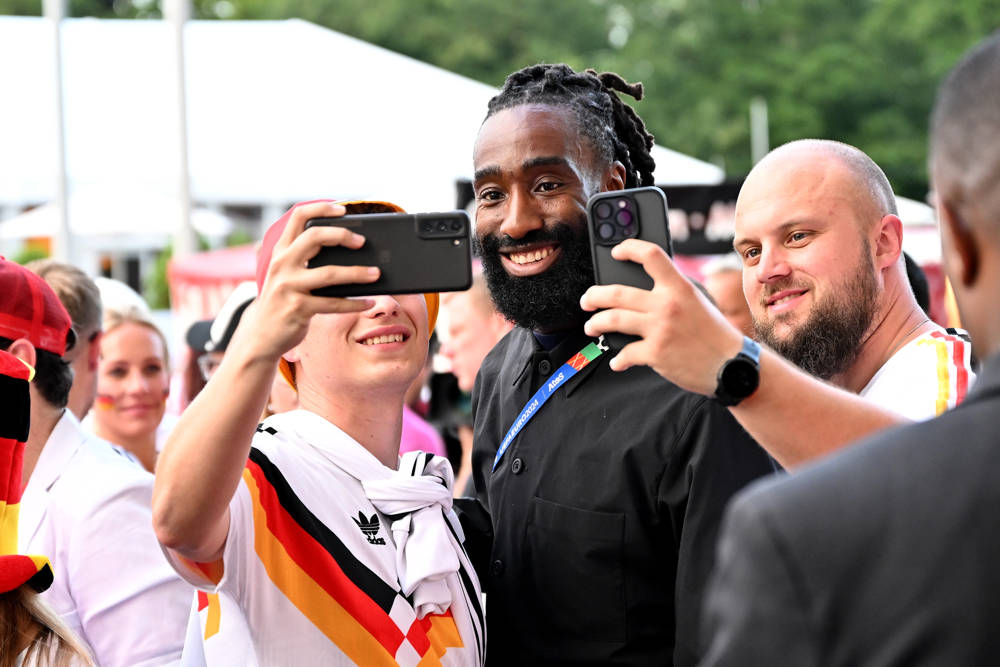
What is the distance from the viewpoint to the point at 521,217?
2658 mm

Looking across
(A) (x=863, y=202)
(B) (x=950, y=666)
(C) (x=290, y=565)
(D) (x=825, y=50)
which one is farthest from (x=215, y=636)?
(D) (x=825, y=50)

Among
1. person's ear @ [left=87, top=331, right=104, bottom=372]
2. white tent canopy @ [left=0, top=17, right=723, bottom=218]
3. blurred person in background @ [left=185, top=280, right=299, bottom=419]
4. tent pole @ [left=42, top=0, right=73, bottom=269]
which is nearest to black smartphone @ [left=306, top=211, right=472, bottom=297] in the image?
blurred person in background @ [left=185, top=280, right=299, bottom=419]

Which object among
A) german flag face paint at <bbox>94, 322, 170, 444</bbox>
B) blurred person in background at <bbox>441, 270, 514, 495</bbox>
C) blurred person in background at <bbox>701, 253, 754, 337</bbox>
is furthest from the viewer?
blurred person in background at <bbox>701, 253, 754, 337</bbox>

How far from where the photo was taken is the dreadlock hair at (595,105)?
280 cm

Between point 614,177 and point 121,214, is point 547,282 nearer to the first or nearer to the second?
point 614,177

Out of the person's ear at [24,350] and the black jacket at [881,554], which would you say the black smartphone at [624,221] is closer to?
the black jacket at [881,554]

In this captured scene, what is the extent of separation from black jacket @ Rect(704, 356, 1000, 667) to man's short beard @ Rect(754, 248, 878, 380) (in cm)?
182

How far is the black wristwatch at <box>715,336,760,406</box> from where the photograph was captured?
72.8 inches

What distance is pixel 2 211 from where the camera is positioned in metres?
26.3

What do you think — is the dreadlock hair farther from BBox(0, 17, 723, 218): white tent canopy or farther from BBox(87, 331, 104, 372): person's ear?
BBox(0, 17, 723, 218): white tent canopy

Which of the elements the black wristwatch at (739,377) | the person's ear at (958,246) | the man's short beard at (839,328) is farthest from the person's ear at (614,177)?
the person's ear at (958,246)

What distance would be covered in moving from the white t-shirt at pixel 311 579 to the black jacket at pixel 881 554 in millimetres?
1136

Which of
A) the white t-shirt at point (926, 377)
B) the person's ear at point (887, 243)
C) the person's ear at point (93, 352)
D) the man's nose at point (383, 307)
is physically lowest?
the person's ear at point (93, 352)

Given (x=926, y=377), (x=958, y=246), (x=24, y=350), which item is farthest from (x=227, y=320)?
(x=958, y=246)
